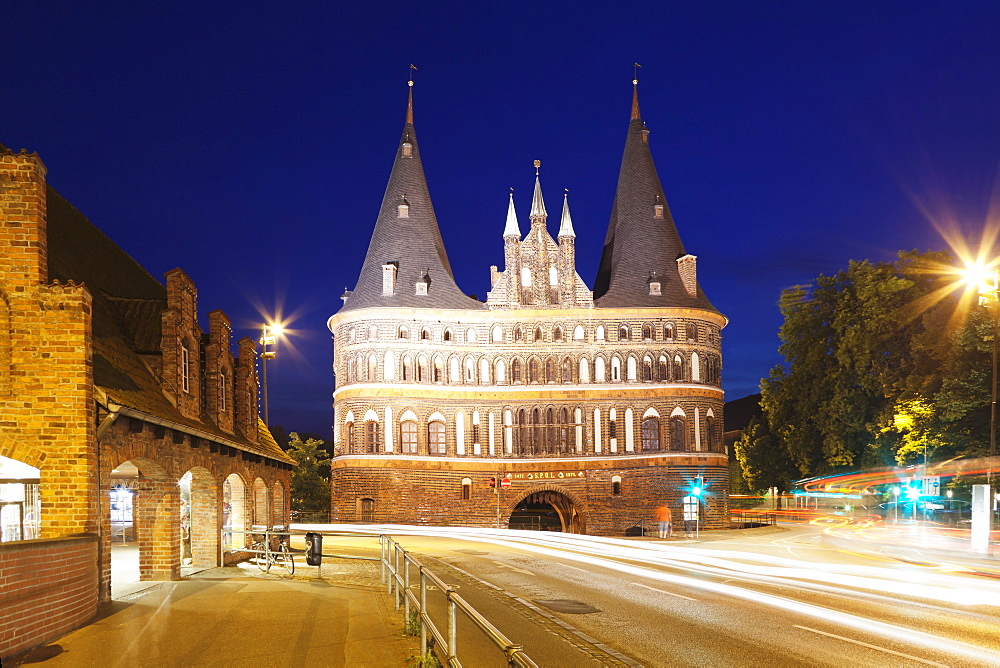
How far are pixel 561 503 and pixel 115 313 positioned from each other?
157 feet

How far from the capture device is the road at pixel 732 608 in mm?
12125

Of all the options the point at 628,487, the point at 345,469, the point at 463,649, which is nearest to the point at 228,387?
the point at 463,649

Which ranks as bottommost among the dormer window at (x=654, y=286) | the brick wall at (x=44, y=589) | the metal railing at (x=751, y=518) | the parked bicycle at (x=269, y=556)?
the metal railing at (x=751, y=518)

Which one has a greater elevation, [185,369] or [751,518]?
[185,369]

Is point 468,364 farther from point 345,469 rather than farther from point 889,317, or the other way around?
point 889,317

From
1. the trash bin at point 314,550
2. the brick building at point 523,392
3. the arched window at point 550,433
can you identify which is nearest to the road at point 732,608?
the trash bin at point 314,550

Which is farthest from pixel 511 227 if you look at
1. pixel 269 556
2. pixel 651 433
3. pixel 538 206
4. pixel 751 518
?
pixel 269 556

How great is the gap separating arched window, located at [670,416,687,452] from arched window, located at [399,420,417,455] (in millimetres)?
16049

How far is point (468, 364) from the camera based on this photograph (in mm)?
62625

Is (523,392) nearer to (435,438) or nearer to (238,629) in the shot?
(435,438)

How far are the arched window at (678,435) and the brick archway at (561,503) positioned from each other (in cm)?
694

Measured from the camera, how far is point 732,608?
1625 cm

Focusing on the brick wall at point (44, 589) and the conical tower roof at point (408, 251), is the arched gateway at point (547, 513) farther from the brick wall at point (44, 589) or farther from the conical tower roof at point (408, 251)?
the brick wall at point (44, 589)

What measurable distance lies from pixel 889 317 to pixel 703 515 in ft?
59.6
